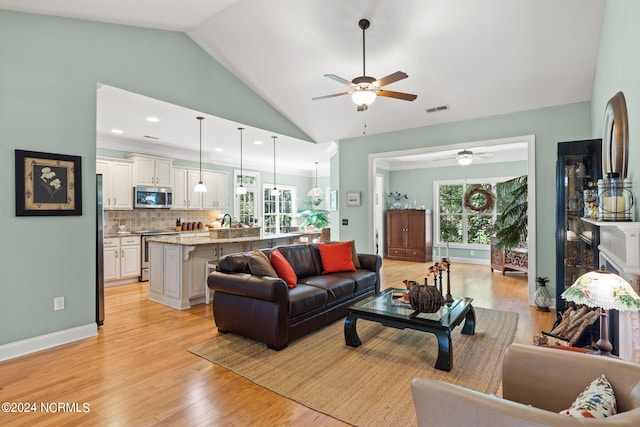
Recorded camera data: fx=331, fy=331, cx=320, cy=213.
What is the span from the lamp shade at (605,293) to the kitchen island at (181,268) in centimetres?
406

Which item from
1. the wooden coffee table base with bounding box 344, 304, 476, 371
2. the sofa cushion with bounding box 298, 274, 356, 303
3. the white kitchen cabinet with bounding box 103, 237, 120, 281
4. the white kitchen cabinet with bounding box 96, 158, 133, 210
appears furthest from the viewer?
the white kitchen cabinet with bounding box 96, 158, 133, 210

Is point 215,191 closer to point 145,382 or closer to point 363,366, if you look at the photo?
point 145,382

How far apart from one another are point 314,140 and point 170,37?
128 inches

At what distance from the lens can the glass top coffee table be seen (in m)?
2.71

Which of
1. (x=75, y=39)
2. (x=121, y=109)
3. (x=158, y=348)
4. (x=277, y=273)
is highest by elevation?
(x=75, y=39)

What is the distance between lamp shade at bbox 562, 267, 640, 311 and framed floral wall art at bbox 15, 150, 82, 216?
4274 mm

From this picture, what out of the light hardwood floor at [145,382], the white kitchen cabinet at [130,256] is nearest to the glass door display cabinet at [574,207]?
the light hardwood floor at [145,382]

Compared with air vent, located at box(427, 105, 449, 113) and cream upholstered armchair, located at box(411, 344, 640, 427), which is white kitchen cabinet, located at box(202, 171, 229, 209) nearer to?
air vent, located at box(427, 105, 449, 113)

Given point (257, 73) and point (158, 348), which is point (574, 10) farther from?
point (158, 348)

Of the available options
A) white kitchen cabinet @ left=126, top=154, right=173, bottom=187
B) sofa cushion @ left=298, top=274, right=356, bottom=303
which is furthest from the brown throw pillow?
white kitchen cabinet @ left=126, top=154, right=173, bottom=187

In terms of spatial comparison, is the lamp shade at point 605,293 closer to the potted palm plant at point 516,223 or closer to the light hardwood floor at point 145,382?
the light hardwood floor at point 145,382

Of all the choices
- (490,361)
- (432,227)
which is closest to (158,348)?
(490,361)

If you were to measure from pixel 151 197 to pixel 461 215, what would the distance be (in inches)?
290

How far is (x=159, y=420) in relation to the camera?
6.85ft
